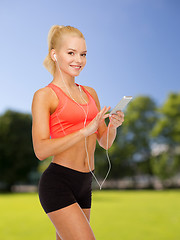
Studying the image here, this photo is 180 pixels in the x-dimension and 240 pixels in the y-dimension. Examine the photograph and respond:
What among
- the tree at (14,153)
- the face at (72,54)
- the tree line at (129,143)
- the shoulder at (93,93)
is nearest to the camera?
the face at (72,54)

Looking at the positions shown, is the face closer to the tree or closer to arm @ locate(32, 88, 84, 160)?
arm @ locate(32, 88, 84, 160)

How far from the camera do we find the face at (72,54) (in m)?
2.66

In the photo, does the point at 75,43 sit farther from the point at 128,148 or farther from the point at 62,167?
the point at 128,148

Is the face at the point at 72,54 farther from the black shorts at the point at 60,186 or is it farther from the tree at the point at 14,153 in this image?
the tree at the point at 14,153

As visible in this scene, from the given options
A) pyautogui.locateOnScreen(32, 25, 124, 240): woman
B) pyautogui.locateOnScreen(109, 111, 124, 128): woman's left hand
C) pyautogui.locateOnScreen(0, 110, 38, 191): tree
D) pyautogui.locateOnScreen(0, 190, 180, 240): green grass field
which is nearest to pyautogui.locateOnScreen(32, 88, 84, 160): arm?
pyautogui.locateOnScreen(32, 25, 124, 240): woman

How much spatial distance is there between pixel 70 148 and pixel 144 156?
30.6 m

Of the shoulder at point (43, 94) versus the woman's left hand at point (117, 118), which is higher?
the shoulder at point (43, 94)

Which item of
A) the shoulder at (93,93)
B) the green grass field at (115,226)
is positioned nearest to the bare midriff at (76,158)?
the shoulder at (93,93)

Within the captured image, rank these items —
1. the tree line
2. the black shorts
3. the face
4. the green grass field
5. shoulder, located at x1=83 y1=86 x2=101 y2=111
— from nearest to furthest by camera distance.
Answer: the black shorts < the face < shoulder, located at x1=83 y1=86 x2=101 y2=111 < the green grass field < the tree line

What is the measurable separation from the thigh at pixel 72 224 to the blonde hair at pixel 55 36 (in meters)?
1.24

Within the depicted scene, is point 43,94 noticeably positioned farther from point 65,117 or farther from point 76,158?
point 76,158

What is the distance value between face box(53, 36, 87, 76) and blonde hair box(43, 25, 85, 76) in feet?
0.17

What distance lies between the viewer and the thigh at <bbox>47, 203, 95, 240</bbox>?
7.63 feet

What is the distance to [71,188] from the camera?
2537 millimetres
